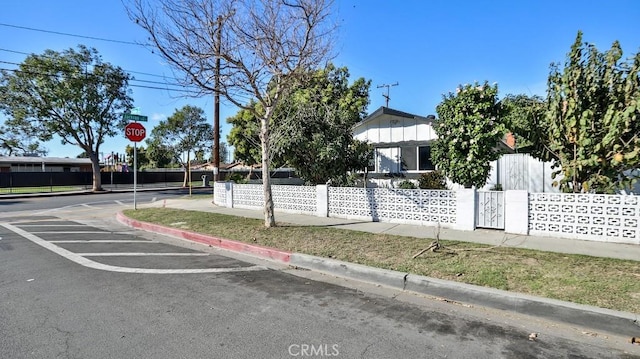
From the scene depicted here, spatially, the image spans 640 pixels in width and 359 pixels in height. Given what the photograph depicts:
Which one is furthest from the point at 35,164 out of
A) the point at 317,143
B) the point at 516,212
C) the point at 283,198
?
the point at 516,212

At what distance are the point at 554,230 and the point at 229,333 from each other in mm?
7118

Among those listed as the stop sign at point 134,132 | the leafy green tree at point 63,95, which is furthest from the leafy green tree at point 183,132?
the stop sign at point 134,132

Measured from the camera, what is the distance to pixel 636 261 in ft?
19.2

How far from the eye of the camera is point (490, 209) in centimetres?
861

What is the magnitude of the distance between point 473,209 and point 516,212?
0.89 metres

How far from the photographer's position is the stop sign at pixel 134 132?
13670 millimetres

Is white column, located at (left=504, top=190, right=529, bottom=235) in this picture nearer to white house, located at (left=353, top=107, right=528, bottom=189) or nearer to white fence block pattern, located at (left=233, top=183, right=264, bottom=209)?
white house, located at (left=353, top=107, right=528, bottom=189)

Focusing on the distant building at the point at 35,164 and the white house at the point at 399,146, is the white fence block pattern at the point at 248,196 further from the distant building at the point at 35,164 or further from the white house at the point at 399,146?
the distant building at the point at 35,164

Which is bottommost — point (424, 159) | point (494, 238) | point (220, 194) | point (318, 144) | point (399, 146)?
point (494, 238)

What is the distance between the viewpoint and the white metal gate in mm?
8461

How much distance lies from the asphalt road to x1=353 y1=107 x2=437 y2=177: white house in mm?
10900

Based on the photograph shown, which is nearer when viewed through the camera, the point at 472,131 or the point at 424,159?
the point at 472,131

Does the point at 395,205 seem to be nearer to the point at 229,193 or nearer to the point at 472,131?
the point at 472,131

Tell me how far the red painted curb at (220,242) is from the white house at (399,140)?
8.82 meters
